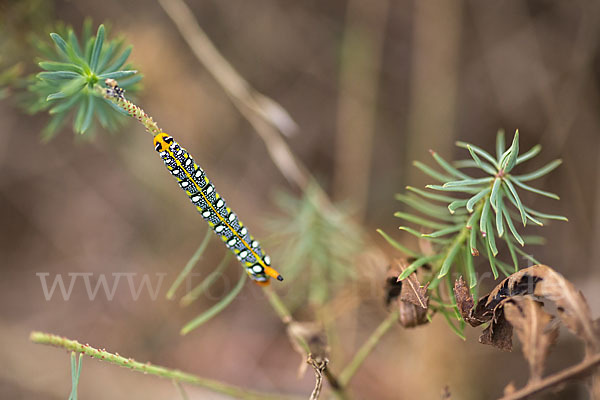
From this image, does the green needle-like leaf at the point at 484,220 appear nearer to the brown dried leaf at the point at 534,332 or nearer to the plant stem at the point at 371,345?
the brown dried leaf at the point at 534,332

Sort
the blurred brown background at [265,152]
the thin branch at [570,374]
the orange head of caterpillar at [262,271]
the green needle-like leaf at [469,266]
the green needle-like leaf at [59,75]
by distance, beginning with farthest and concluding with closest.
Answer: the blurred brown background at [265,152] → the orange head of caterpillar at [262,271] → the green needle-like leaf at [469,266] → the green needle-like leaf at [59,75] → the thin branch at [570,374]

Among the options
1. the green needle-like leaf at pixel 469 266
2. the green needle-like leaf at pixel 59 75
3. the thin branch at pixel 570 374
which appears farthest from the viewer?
the green needle-like leaf at pixel 469 266

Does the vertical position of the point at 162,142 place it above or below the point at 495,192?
above

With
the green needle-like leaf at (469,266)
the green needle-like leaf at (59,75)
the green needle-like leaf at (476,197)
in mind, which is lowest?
the green needle-like leaf at (469,266)

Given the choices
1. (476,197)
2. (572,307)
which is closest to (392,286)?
(476,197)

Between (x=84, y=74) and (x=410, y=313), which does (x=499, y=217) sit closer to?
(x=410, y=313)

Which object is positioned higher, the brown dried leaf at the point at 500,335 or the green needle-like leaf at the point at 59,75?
the green needle-like leaf at the point at 59,75

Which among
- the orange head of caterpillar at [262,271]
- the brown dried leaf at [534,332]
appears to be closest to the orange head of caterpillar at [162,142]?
Answer: the orange head of caterpillar at [262,271]

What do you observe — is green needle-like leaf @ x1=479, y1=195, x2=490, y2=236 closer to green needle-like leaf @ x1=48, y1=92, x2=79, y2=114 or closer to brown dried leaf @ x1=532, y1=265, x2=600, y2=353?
brown dried leaf @ x1=532, y1=265, x2=600, y2=353
